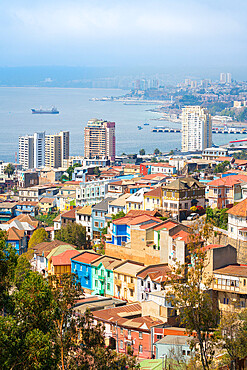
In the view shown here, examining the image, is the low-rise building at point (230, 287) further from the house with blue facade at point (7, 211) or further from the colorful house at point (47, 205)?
the colorful house at point (47, 205)

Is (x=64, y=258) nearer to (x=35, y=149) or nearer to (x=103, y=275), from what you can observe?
(x=103, y=275)

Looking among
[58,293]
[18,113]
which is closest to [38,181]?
[58,293]

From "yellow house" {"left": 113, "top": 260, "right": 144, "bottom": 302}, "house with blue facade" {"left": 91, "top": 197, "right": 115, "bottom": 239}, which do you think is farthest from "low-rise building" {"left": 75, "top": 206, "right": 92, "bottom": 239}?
"yellow house" {"left": 113, "top": 260, "right": 144, "bottom": 302}

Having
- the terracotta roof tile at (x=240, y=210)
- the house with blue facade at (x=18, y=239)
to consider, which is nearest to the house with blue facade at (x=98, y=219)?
the house with blue facade at (x=18, y=239)

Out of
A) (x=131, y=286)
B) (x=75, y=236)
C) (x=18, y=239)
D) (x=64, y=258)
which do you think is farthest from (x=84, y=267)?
(x=18, y=239)

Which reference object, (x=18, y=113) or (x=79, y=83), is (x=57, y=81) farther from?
(x=18, y=113)

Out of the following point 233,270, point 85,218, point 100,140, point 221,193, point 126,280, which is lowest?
point 126,280
